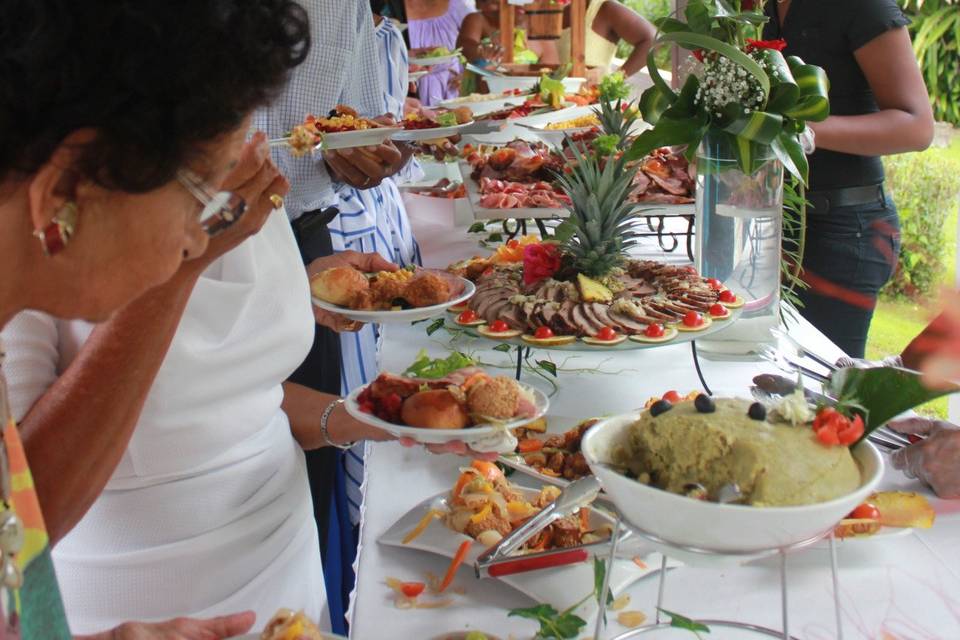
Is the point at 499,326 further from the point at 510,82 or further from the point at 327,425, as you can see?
the point at 510,82

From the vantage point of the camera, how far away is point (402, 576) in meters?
0.94

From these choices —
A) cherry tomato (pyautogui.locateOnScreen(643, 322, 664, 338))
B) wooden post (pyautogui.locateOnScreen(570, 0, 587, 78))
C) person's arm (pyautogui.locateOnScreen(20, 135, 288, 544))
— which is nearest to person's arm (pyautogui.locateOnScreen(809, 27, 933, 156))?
cherry tomato (pyautogui.locateOnScreen(643, 322, 664, 338))

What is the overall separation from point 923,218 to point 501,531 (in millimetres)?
4118

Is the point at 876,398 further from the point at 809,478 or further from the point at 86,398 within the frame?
the point at 86,398

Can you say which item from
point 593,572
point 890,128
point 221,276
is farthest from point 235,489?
point 890,128

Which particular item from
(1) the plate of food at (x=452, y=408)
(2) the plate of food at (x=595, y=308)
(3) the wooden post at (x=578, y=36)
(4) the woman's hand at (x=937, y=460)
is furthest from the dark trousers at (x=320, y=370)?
(3) the wooden post at (x=578, y=36)

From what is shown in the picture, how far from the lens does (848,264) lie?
230 centimetres

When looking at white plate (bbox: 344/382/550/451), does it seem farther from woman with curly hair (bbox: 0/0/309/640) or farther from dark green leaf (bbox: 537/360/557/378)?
dark green leaf (bbox: 537/360/557/378)

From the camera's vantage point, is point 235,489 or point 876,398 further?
point 235,489

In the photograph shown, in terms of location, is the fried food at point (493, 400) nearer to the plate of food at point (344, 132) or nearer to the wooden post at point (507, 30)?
the plate of food at point (344, 132)

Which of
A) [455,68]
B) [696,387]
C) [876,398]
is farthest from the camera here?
[455,68]

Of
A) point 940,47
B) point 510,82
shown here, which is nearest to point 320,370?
point 510,82

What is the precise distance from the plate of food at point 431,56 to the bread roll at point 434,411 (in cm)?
323

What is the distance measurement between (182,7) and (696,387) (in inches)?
44.9
